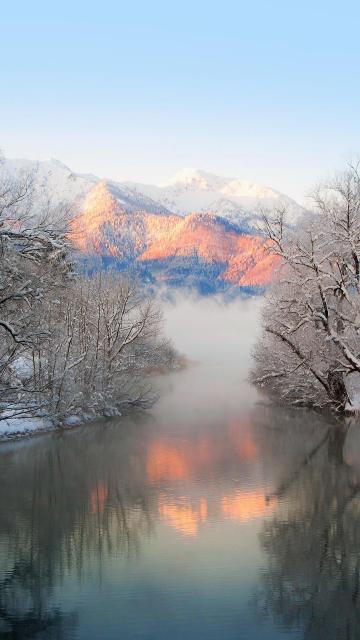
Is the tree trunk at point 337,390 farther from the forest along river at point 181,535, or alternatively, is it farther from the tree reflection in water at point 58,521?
the tree reflection in water at point 58,521

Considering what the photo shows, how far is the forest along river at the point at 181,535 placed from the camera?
15.2 meters

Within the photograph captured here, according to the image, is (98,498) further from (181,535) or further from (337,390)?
(337,390)

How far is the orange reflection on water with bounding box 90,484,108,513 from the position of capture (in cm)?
2425

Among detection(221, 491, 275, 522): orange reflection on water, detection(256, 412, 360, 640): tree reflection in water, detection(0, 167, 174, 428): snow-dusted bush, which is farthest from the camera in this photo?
detection(0, 167, 174, 428): snow-dusted bush

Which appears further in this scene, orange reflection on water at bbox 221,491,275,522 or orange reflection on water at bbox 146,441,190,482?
orange reflection on water at bbox 146,441,190,482

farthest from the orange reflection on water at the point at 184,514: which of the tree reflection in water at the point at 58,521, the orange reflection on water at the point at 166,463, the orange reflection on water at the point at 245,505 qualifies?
the orange reflection on water at the point at 166,463

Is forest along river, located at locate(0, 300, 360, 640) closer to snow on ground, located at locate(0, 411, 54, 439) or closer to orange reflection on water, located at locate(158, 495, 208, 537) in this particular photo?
orange reflection on water, located at locate(158, 495, 208, 537)

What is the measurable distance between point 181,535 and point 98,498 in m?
5.37

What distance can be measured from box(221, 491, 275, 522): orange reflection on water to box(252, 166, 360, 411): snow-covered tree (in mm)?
15967

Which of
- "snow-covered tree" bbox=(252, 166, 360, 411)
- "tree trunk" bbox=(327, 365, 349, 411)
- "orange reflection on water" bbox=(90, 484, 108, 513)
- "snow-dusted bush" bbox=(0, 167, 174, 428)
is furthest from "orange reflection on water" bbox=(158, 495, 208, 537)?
"tree trunk" bbox=(327, 365, 349, 411)

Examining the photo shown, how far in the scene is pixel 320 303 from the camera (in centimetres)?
4694

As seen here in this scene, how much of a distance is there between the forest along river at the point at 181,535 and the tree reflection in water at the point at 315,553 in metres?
0.05

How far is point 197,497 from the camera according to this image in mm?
25469

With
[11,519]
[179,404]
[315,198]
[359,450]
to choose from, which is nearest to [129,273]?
[179,404]
